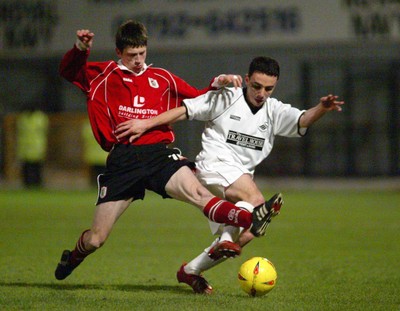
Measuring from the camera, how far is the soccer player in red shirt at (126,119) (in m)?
6.73

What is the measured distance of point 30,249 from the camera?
32.6ft

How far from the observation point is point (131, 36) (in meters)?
6.79

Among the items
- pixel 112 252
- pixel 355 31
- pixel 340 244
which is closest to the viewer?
pixel 112 252

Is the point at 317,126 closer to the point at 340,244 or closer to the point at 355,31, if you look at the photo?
the point at 355,31

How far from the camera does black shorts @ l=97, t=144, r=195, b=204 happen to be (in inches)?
266

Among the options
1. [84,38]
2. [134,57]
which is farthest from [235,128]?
[84,38]

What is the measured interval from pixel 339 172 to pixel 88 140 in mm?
6475

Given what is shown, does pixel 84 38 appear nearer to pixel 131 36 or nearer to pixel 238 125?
pixel 131 36

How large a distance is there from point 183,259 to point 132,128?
286 cm

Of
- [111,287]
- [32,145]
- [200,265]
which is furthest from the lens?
[32,145]

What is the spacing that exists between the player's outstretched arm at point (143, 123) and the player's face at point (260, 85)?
578 mm

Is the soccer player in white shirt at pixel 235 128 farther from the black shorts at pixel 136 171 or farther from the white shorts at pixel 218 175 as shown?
the black shorts at pixel 136 171

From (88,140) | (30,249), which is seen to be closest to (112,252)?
(30,249)

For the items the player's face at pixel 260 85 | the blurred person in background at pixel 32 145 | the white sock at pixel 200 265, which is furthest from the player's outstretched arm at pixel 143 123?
the blurred person in background at pixel 32 145
